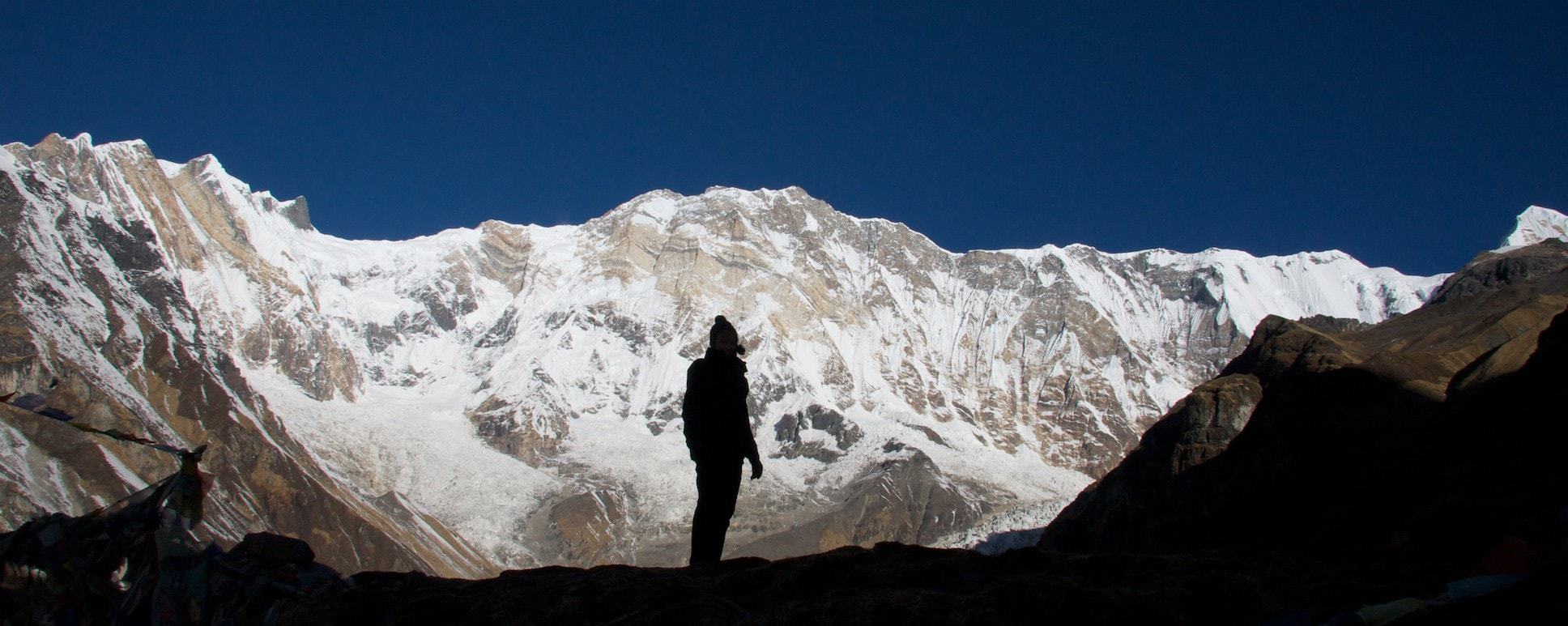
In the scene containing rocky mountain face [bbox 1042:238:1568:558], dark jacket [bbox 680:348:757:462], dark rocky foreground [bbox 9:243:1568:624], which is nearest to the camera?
dark rocky foreground [bbox 9:243:1568:624]

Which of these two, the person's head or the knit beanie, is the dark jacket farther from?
the knit beanie

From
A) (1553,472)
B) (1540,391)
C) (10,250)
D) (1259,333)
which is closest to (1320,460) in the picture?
(1540,391)

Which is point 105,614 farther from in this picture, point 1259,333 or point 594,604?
point 1259,333

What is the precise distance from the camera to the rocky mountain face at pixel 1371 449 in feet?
43.2

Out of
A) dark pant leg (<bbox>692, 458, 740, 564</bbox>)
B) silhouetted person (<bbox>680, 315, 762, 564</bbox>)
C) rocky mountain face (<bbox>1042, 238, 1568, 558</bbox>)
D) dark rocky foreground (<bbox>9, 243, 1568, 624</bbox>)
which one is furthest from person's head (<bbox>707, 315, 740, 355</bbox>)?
rocky mountain face (<bbox>1042, 238, 1568, 558</bbox>)

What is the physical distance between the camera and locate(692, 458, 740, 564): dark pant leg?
1341cm

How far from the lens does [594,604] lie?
10.1m

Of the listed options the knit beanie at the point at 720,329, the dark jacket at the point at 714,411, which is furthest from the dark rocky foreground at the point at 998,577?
the knit beanie at the point at 720,329

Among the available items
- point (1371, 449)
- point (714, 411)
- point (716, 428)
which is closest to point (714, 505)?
point (716, 428)

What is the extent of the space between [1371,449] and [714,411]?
25.4 m

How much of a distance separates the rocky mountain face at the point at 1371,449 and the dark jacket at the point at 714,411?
734cm

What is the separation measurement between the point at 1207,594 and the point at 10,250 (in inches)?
6801

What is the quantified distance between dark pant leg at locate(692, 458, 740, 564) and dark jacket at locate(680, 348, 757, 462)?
127 millimetres

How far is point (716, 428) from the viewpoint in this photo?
1342 centimetres
